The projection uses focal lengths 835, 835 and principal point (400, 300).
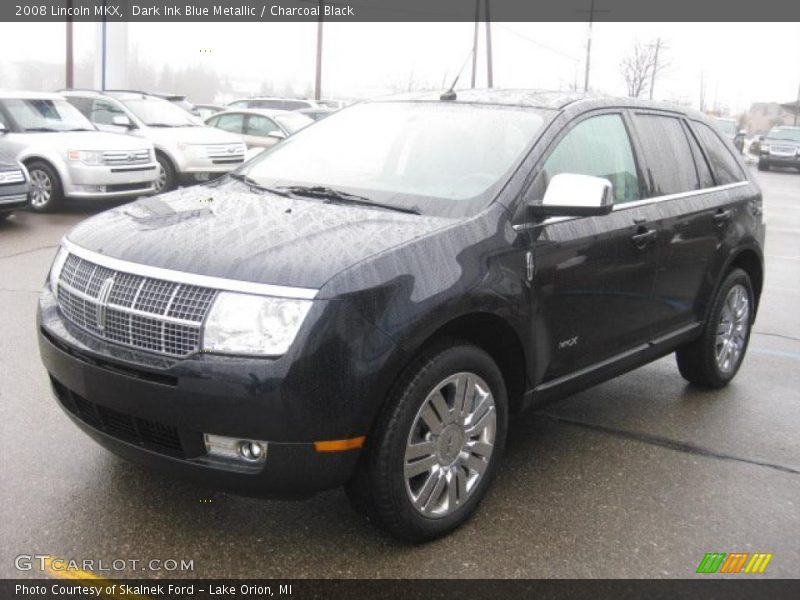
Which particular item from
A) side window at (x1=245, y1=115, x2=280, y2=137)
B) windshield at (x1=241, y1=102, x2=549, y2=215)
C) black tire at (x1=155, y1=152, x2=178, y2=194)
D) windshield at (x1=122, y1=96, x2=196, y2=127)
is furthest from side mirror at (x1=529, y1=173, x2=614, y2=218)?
side window at (x1=245, y1=115, x2=280, y2=137)

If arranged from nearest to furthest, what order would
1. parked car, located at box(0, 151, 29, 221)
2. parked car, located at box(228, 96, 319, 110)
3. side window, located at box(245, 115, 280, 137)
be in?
parked car, located at box(0, 151, 29, 221) < side window, located at box(245, 115, 280, 137) < parked car, located at box(228, 96, 319, 110)

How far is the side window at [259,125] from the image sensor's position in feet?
60.0

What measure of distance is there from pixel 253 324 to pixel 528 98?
2.13 m

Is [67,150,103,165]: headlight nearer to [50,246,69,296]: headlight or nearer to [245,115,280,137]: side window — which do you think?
[245,115,280,137]: side window

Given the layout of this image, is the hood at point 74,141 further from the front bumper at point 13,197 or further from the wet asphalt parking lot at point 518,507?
the wet asphalt parking lot at point 518,507

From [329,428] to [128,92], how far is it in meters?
14.9

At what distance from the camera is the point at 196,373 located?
8.96 ft

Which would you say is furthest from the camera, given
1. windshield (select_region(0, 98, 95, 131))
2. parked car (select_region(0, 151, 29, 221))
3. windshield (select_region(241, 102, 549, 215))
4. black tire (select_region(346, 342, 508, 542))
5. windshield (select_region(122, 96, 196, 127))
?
windshield (select_region(122, 96, 196, 127))

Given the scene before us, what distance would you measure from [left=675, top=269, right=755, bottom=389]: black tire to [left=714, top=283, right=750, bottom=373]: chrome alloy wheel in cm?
2

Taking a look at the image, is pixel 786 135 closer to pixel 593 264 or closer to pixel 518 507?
pixel 593 264

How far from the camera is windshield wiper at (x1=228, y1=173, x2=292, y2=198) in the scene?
3.84 meters

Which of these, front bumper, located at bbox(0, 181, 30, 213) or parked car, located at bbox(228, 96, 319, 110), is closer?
front bumper, located at bbox(0, 181, 30, 213)

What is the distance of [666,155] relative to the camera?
182 inches

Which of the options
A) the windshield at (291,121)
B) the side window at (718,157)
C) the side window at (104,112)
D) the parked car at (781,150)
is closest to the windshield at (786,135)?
the parked car at (781,150)
